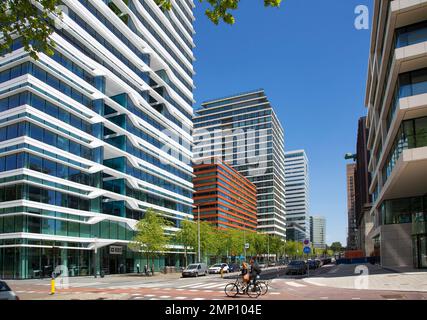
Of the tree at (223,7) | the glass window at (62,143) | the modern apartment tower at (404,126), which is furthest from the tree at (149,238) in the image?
the tree at (223,7)

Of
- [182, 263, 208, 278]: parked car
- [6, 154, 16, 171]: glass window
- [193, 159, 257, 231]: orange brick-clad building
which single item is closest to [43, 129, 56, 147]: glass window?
[6, 154, 16, 171]: glass window

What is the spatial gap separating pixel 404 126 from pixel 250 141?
459 ft

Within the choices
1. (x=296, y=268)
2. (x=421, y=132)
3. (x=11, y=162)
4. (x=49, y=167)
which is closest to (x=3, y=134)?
(x=11, y=162)

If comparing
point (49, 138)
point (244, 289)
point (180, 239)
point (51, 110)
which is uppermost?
point (51, 110)

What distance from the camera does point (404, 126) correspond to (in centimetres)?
2862

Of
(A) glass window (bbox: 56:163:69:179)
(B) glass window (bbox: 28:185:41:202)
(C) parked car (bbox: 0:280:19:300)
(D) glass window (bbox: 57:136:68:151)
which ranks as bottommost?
(C) parked car (bbox: 0:280:19:300)

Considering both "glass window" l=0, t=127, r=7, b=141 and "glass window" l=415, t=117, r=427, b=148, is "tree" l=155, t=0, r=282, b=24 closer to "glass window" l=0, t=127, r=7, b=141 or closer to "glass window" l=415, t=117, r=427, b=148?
"glass window" l=415, t=117, r=427, b=148

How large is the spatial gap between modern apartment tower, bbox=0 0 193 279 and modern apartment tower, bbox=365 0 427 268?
28195 mm

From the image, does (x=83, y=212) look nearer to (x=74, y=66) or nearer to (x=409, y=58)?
(x=74, y=66)

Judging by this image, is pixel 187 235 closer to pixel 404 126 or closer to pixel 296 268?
pixel 296 268

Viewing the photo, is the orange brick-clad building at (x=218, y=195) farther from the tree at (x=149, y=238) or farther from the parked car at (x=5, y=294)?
the parked car at (x=5, y=294)

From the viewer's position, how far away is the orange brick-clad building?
123875mm

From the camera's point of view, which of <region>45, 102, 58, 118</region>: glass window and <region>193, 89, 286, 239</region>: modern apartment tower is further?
<region>193, 89, 286, 239</region>: modern apartment tower
